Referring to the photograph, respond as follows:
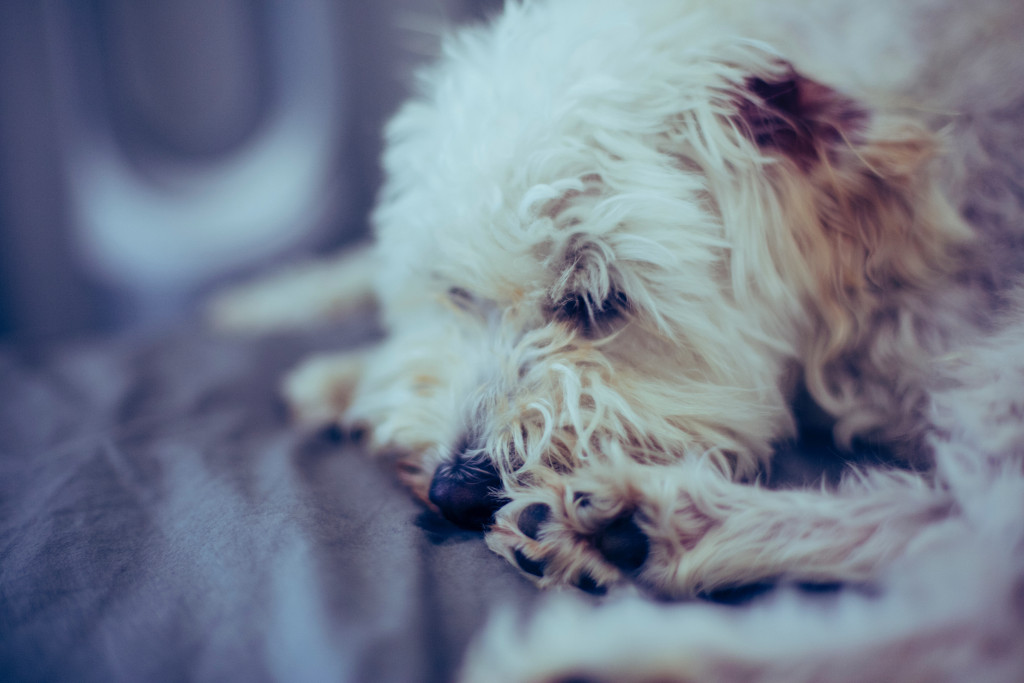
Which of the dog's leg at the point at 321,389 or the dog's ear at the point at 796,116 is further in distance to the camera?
the dog's leg at the point at 321,389

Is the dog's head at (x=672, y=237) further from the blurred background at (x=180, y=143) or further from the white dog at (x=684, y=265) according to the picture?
the blurred background at (x=180, y=143)

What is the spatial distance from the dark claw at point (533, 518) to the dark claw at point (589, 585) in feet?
0.21

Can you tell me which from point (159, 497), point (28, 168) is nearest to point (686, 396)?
point (159, 497)

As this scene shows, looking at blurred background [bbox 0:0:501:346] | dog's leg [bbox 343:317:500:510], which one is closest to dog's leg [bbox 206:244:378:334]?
blurred background [bbox 0:0:501:346]

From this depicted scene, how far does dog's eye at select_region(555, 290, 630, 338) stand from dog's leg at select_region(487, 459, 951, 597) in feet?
0.78

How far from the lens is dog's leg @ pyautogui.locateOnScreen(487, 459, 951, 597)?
23.9 inches

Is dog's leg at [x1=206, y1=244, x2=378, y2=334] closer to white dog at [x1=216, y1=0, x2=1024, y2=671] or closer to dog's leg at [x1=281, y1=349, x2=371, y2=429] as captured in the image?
dog's leg at [x1=281, y1=349, x2=371, y2=429]

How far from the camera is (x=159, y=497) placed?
0.84 m

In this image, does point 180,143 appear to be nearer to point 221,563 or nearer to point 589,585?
point 221,563

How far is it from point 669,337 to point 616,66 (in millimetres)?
381

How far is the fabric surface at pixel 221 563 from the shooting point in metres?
0.55

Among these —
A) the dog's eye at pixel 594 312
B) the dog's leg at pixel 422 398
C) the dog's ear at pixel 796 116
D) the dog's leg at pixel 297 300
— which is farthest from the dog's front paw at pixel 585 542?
the dog's leg at pixel 297 300

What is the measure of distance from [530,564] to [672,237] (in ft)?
1.46

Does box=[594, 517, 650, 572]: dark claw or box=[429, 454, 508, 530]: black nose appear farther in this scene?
box=[429, 454, 508, 530]: black nose
